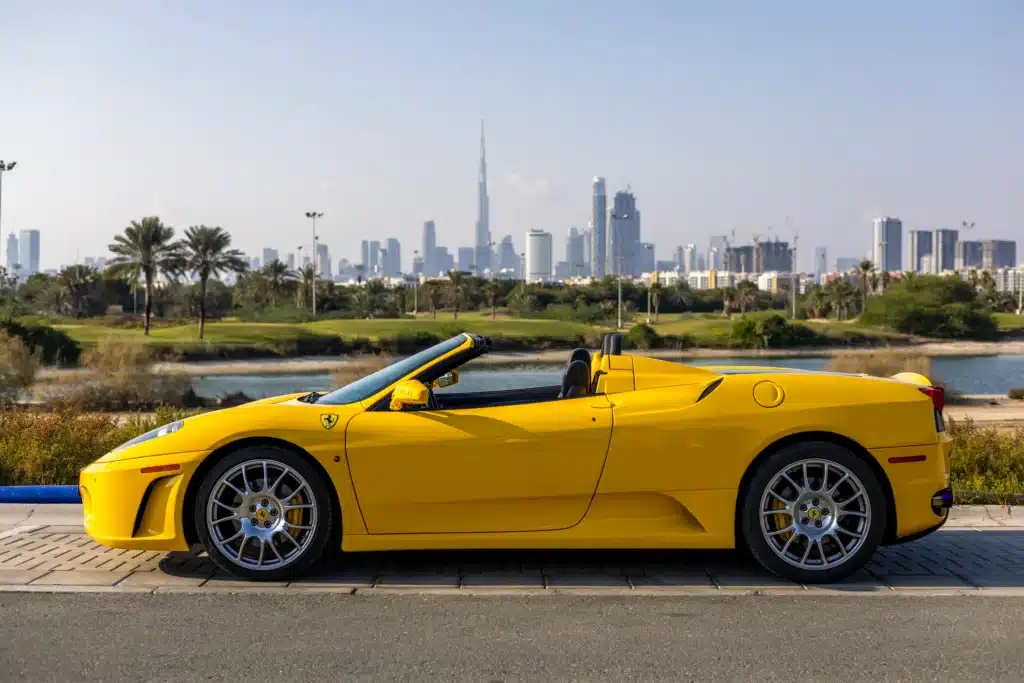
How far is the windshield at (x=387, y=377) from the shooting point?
5.74 m

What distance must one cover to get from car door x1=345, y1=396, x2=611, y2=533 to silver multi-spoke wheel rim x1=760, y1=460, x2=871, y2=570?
3.06 ft

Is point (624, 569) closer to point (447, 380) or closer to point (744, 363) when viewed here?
point (447, 380)

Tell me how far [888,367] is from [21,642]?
116ft

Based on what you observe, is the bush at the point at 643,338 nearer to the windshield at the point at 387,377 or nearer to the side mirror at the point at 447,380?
the side mirror at the point at 447,380

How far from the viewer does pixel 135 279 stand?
70500mm

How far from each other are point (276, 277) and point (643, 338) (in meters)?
56.0

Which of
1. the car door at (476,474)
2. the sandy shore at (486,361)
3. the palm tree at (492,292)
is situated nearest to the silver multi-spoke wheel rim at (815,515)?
the car door at (476,474)

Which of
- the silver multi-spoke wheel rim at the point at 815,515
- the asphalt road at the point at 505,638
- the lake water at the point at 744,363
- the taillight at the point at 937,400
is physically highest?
the taillight at the point at 937,400

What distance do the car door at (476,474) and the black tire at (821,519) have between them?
825mm

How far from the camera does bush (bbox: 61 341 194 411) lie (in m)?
31.0

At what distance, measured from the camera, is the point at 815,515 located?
18.0 feet

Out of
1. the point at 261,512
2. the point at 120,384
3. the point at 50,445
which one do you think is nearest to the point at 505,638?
the point at 261,512

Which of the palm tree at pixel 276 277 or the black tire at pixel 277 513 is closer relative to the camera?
the black tire at pixel 277 513

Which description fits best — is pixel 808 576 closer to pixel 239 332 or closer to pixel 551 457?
pixel 551 457
